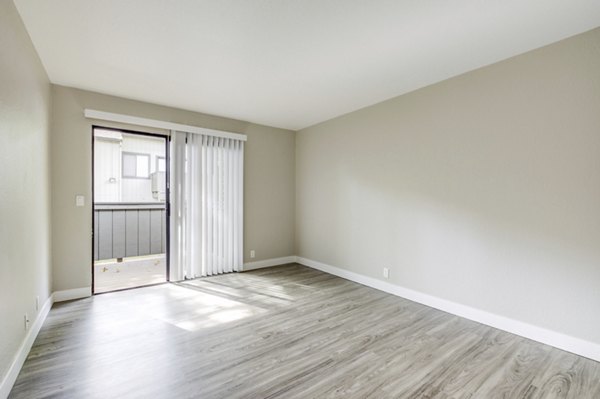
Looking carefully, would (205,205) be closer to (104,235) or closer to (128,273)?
(128,273)

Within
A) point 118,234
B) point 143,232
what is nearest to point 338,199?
A: point 143,232

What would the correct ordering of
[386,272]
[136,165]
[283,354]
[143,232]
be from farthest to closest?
[136,165] → [143,232] → [386,272] → [283,354]

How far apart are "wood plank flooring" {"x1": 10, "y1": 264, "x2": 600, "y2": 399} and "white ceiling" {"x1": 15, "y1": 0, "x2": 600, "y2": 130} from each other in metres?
2.67

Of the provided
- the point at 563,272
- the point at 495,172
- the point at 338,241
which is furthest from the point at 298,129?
the point at 563,272

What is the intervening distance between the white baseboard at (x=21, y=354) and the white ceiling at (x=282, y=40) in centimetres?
254

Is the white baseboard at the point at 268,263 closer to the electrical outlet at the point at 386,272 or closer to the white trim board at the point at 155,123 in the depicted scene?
the electrical outlet at the point at 386,272

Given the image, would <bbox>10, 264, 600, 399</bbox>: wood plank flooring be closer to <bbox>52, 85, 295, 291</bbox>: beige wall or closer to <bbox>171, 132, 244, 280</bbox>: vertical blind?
<bbox>52, 85, 295, 291</bbox>: beige wall

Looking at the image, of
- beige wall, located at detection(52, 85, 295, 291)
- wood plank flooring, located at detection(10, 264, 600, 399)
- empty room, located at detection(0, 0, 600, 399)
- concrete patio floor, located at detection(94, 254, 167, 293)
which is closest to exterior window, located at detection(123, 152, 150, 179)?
concrete patio floor, located at detection(94, 254, 167, 293)

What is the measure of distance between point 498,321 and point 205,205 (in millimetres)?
4074

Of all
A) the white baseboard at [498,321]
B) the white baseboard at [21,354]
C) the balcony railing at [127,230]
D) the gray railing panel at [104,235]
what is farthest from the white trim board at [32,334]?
the white baseboard at [498,321]

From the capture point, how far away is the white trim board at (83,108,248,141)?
357cm

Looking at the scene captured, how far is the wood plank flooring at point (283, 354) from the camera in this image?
6.19 feet

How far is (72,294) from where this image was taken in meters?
3.47

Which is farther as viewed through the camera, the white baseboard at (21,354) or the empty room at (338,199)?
the empty room at (338,199)
